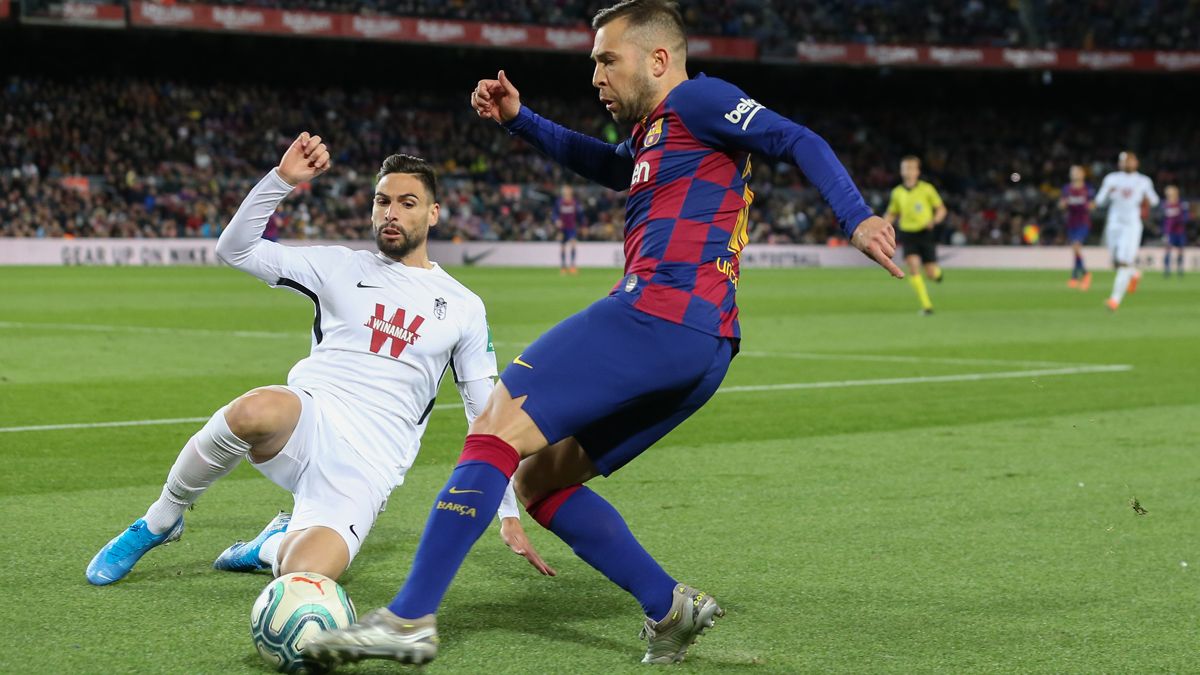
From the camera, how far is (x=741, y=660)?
4102 millimetres

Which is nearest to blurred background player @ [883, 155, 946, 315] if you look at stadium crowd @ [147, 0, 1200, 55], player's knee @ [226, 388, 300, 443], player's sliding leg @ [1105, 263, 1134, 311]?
player's sliding leg @ [1105, 263, 1134, 311]

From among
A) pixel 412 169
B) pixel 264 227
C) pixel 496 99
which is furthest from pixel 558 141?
pixel 264 227

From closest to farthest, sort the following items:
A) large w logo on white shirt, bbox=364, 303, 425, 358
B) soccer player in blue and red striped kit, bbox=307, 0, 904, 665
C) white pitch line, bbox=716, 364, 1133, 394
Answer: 1. soccer player in blue and red striped kit, bbox=307, 0, 904, 665
2. large w logo on white shirt, bbox=364, 303, 425, 358
3. white pitch line, bbox=716, 364, 1133, 394

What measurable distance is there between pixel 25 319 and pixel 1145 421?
13131mm

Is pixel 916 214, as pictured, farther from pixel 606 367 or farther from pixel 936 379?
pixel 606 367

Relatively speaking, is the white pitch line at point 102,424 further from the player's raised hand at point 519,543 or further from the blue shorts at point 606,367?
the blue shorts at point 606,367

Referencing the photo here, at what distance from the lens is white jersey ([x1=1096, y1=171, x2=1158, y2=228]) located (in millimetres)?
23172

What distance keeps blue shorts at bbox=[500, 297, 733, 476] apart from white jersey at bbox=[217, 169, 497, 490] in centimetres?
105

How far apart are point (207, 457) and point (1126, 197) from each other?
21334 mm

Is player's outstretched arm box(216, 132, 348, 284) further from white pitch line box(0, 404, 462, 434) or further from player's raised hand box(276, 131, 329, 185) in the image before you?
white pitch line box(0, 404, 462, 434)

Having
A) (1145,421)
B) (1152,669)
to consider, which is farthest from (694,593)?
(1145,421)

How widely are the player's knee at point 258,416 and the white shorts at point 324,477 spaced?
0.07 meters

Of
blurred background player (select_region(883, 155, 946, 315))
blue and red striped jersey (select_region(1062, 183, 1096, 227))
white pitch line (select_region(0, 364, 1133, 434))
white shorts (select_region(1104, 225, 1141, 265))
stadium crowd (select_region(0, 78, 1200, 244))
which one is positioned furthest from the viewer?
stadium crowd (select_region(0, 78, 1200, 244))

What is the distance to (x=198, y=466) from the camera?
185 inches
